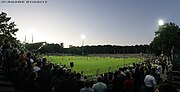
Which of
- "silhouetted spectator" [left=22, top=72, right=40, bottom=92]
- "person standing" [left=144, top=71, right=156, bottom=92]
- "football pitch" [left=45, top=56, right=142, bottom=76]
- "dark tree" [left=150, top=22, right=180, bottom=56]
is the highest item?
"dark tree" [left=150, top=22, right=180, bottom=56]

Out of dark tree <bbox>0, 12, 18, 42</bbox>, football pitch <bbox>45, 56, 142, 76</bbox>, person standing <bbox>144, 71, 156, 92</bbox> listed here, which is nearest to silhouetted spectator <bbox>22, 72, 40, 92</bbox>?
person standing <bbox>144, 71, 156, 92</bbox>

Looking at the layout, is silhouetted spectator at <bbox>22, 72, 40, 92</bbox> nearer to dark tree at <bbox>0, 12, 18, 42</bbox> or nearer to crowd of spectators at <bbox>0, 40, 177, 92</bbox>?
crowd of spectators at <bbox>0, 40, 177, 92</bbox>

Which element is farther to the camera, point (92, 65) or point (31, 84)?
point (92, 65)

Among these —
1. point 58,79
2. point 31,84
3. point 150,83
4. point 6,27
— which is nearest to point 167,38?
point 6,27

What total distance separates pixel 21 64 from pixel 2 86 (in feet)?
4.34

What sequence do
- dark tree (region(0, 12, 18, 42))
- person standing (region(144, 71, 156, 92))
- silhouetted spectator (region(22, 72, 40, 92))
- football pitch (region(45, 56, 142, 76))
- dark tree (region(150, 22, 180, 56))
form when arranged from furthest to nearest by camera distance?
dark tree (region(150, 22, 180, 56))
dark tree (region(0, 12, 18, 42))
football pitch (region(45, 56, 142, 76))
person standing (region(144, 71, 156, 92))
silhouetted spectator (region(22, 72, 40, 92))

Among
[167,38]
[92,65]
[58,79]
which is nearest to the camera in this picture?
[58,79]

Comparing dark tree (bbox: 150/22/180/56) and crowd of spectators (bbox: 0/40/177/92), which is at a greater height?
dark tree (bbox: 150/22/180/56)

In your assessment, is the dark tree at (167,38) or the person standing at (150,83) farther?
the dark tree at (167,38)

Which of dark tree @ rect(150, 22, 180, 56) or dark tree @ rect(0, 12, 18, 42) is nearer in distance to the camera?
dark tree @ rect(0, 12, 18, 42)

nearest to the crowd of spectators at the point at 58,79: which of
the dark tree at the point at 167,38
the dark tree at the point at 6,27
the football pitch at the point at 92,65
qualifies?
the football pitch at the point at 92,65

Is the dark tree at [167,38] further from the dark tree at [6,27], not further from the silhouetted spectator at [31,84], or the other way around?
the silhouetted spectator at [31,84]

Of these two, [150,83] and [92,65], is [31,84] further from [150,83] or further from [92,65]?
[92,65]

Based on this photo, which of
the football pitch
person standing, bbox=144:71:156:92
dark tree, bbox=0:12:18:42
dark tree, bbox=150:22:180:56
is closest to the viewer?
person standing, bbox=144:71:156:92
